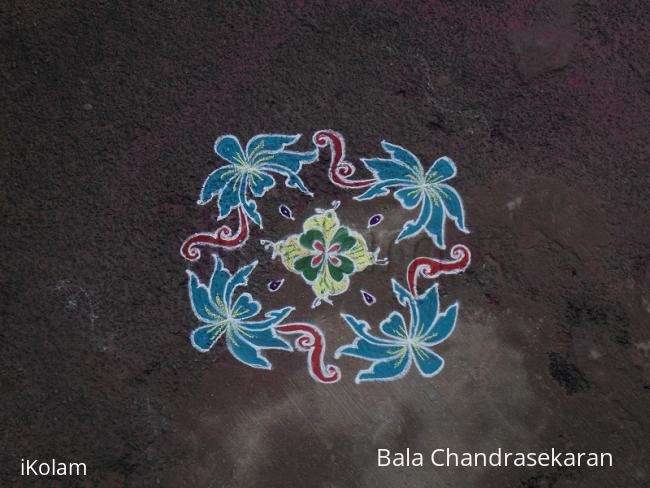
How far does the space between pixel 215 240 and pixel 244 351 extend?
1490 mm

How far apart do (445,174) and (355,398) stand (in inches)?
124

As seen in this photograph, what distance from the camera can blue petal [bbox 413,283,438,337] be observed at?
302 inches

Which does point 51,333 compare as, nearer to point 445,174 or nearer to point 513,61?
point 445,174

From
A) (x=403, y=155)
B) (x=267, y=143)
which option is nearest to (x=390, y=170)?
(x=403, y=155)

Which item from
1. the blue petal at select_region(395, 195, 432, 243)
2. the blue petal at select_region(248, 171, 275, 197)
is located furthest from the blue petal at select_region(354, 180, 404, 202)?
the blue petal at select_region(248, 171, 275, 197)

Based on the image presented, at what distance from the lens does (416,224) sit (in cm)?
784

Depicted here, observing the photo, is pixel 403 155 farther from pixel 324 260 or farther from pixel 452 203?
pixel 324 260

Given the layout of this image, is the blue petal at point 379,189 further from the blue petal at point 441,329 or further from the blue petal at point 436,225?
the blue petal at point 441,329

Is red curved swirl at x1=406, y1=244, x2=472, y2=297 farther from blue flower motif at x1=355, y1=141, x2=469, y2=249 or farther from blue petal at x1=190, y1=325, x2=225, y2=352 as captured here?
blue petal at x1=190, y1=325, x2=225, y2=352

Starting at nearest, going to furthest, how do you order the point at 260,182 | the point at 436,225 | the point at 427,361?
the point at 427,361 < the point at 436,225 < the point at 260,182

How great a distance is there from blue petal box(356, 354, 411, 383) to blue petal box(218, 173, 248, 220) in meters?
2.72

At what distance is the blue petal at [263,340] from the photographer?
25.2ft

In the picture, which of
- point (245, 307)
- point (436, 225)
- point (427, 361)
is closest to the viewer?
point (427, 361)

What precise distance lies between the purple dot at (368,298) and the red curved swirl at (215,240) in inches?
67.2
